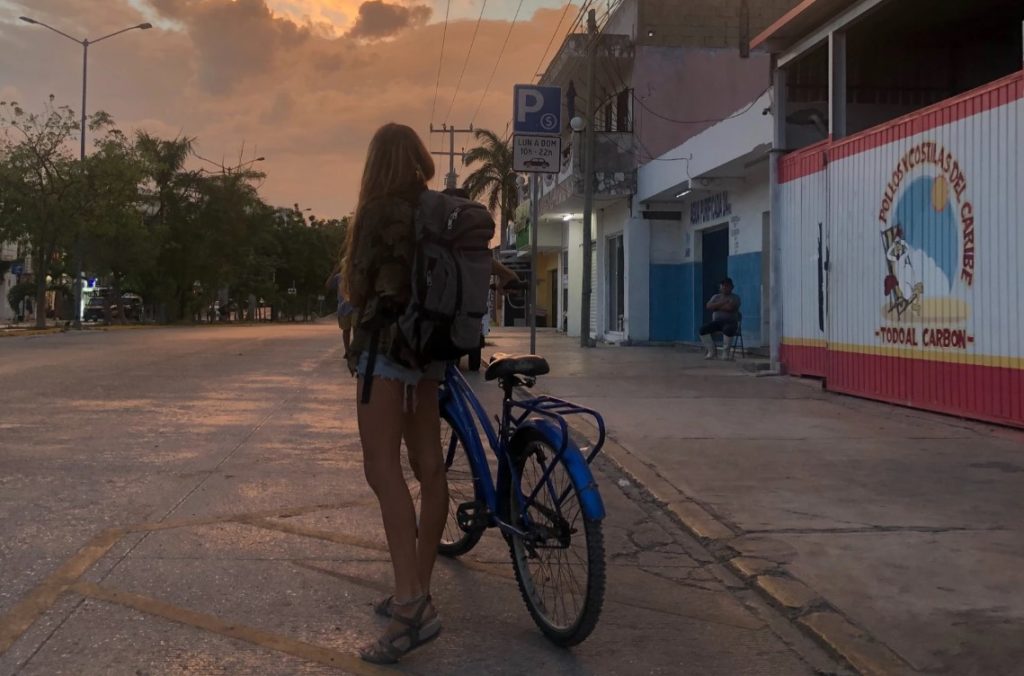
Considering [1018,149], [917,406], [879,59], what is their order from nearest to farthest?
[1018,149] < [917,406] < [879,59]

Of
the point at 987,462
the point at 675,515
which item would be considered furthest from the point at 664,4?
the point at 675,515

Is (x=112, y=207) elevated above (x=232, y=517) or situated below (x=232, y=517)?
above

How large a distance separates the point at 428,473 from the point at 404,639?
64 centimetres

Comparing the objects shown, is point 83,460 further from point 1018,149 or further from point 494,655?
point 1018,149

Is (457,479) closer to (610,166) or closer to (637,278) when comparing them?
(637,278)

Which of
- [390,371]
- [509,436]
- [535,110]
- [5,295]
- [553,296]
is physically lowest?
[509,436]

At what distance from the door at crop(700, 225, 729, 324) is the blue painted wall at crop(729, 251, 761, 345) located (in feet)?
5.66

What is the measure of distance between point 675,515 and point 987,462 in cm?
287

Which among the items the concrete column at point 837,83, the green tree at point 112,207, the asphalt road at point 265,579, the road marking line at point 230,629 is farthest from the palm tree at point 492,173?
the road marking line at point 230,629

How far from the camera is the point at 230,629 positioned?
3.84 m

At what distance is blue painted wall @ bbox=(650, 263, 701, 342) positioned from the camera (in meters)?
22.0

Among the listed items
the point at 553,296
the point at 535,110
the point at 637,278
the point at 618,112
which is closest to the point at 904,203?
the point at 535,110

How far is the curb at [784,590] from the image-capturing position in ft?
11.9

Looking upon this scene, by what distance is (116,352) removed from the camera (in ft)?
65.4
